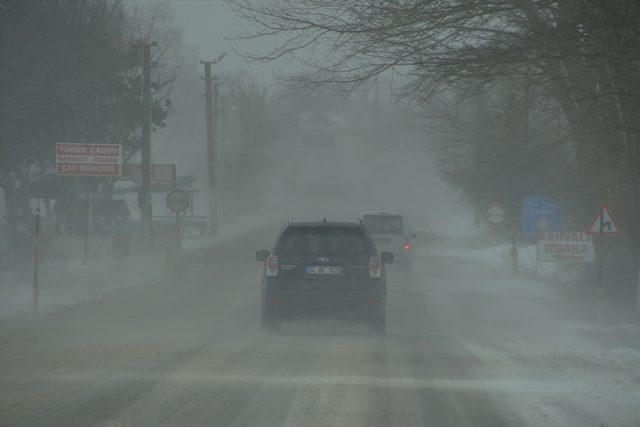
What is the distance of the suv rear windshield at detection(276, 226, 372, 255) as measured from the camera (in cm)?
1477

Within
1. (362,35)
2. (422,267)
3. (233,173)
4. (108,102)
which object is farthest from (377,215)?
(233,173)

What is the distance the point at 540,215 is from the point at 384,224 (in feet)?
16.0

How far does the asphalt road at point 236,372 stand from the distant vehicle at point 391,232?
949cm

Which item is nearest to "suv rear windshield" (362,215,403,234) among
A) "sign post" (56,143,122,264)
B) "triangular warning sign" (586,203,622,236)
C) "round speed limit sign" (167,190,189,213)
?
"round speed limit sign" (167,190,189,213)

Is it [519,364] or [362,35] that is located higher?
[362,35]

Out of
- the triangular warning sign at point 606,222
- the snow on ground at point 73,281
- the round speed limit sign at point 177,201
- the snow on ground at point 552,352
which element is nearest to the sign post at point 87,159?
the snow on ground at point 73,281

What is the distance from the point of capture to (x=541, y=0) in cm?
1144

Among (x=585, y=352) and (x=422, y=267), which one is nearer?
(x=585, y=352)

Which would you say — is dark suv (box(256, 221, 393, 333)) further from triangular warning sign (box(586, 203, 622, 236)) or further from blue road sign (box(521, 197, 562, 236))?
blue road sign (box(521, 197, 562, 236))

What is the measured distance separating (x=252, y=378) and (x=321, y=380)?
78cm

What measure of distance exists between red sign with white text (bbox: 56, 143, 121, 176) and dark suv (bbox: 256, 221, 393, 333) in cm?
986

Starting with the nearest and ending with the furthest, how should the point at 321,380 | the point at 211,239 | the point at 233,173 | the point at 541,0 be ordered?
the point at 321,380
the point at 541,0
the point at 211,239
the point at 233,173

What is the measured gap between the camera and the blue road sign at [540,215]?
27.4m

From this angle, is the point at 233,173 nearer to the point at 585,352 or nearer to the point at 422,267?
the point at 422,267
